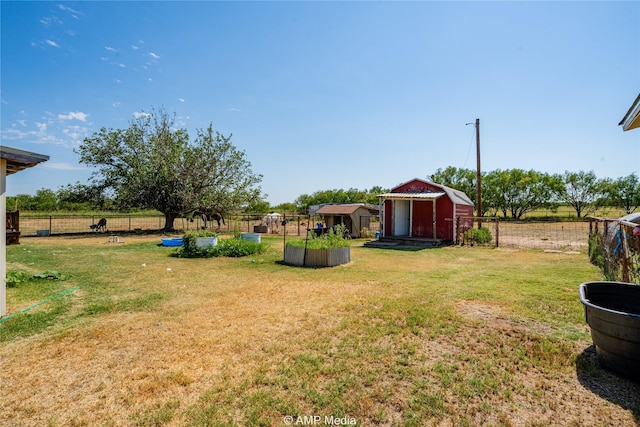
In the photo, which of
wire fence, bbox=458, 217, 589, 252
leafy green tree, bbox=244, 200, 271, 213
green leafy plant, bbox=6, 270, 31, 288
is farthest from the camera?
leafy green tree, bbox=244, 200, 271, 213

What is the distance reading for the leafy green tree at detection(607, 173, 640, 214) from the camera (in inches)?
1614

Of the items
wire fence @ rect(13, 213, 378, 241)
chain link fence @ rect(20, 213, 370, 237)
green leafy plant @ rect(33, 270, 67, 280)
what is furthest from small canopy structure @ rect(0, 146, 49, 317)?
wire fence @ rect(13, 213, 378, 241)

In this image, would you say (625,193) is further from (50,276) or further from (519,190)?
(50,276)

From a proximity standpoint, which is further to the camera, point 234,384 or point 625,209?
point 625,209

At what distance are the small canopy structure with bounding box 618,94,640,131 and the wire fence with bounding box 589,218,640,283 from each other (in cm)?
149

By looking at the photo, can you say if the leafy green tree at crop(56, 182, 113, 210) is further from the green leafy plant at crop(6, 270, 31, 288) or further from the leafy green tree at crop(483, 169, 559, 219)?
the leafy green tree at crop(483, 169, 559, 219)

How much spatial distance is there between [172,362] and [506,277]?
7533 millimetres

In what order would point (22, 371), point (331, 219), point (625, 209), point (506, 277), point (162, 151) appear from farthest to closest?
1. point (625, 209)
2. point (162, 151)
3. point (331, 219)
4. point (506, 277)
5. point (22, 371)

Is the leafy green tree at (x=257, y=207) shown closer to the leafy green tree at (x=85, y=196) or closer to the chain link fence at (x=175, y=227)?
the chain link fence at (x=175, y=227)

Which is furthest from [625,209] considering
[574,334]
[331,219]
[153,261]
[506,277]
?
[153,261]

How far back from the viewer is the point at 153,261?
10.3 meters

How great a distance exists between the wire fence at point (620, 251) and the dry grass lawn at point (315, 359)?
0.94 meters

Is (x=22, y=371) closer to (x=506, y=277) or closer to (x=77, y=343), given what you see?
(x=77, y=343)

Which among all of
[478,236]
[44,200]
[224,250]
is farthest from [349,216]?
[44,200]
